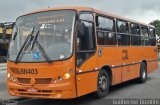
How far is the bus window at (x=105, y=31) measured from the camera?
470 inches

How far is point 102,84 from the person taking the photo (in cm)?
1198

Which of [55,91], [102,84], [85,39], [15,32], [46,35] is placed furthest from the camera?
[102,84]

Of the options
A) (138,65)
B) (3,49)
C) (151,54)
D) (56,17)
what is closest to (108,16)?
(56,17)

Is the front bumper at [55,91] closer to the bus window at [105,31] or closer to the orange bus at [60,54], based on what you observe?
the orange bus at [60,54]

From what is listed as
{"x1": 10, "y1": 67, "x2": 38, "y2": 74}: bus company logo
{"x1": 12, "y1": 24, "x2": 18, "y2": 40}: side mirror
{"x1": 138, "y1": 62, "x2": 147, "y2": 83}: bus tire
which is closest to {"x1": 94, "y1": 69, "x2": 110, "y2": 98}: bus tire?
{"x1": 10, "y1": 67, "x2": 38, "y2": 74}: bus company logo

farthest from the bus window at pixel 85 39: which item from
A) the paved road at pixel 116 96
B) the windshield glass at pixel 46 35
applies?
the paved road at pixel 116 96

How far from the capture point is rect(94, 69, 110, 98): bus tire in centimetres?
1172

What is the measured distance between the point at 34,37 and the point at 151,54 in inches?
353

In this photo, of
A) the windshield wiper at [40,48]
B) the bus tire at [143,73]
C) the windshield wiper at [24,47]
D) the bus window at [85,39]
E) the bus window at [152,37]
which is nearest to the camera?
the windshield wiper at [40,48]

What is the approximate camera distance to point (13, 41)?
1120cm

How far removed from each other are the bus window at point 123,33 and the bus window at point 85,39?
2680 mm

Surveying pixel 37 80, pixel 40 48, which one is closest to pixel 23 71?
pixel 37 80

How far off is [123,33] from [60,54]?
4.73 meters

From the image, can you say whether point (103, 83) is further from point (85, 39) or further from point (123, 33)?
point (123, 33)
